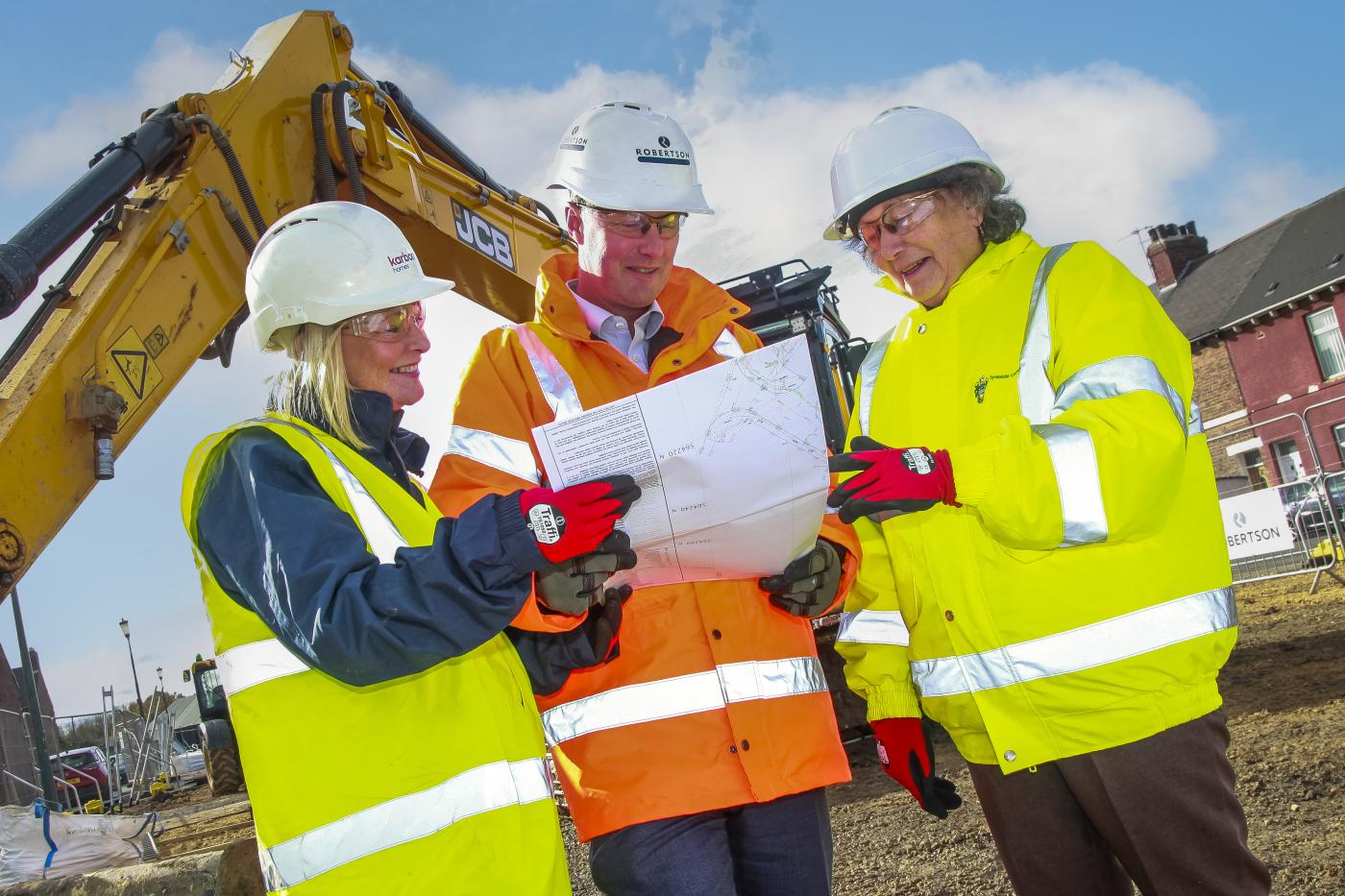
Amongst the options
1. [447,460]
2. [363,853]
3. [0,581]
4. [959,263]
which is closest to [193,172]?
[0,581]

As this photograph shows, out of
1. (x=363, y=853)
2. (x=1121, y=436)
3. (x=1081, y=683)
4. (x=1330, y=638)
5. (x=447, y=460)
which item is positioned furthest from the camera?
(x=1330, y=638)

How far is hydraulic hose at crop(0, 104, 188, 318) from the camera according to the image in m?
3.84

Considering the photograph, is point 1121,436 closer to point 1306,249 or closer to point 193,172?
point 193,172

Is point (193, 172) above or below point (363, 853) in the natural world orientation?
above

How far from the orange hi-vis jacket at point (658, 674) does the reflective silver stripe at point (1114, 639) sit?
482 millimetres

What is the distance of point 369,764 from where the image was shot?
1973 millimetres

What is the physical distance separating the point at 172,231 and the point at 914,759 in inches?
149

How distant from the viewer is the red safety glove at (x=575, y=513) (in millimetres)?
1982

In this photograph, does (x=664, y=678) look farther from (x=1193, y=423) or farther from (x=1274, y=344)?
(x=1274, y=344)

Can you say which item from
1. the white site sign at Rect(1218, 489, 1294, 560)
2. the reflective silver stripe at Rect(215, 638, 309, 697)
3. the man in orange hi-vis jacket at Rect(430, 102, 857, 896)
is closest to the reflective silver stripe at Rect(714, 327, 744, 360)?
the man in orange hi-vis jacket at Rect(430, 102, 857, 896)

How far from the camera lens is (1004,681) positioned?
8.70ft

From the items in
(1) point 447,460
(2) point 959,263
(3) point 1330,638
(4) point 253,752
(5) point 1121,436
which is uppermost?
(2) point 959,263

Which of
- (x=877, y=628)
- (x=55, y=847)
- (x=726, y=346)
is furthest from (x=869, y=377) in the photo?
(x=55, y=847)

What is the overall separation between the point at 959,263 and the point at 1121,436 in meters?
0.87
